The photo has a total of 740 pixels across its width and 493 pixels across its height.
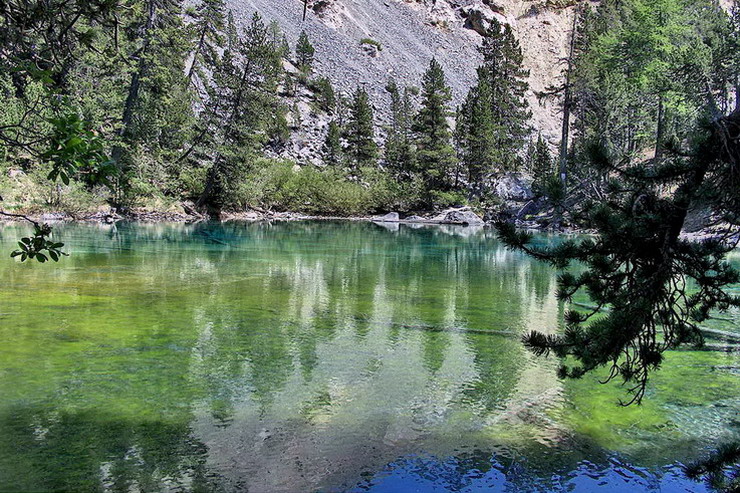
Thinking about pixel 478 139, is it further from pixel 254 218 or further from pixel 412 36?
pixel 412 36

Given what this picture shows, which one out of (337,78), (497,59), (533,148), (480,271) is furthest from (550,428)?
(337,78)

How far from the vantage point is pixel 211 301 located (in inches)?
480

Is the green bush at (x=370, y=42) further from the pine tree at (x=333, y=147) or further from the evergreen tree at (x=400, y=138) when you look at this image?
the pine tree at (x=333, y=147)

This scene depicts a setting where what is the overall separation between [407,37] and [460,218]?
5066 centimetres

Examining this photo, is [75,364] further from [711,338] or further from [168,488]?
[711,338]

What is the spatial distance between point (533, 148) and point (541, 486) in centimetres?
6735

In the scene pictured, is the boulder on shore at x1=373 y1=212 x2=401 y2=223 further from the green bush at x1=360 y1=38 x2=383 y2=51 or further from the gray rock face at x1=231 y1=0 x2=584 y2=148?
the green bush at x1=360 y1=38 x2=383 y2=51

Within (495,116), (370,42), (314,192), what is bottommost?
(314,192)

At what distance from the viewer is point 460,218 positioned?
161 ft

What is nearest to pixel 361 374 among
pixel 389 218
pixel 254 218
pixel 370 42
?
pixel 254 218

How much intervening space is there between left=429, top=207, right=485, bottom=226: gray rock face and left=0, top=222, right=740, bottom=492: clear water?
116ft

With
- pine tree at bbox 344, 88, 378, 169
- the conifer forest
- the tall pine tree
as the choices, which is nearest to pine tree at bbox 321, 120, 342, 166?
pine tree at bbox 344, 88, 378, 169

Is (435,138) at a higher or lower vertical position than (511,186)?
higher

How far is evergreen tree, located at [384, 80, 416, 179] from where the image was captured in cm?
5653
